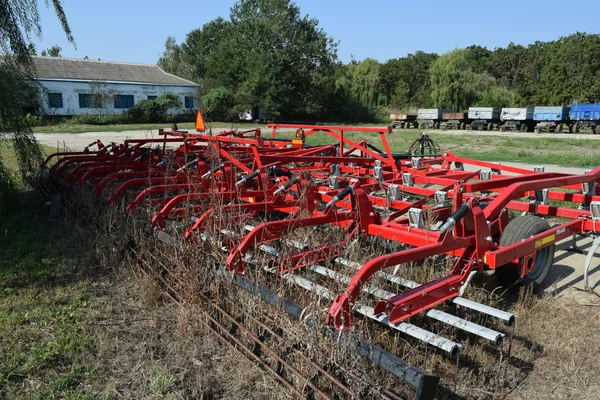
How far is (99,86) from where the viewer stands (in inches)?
1491

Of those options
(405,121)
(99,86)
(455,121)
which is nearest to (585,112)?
(455,121)

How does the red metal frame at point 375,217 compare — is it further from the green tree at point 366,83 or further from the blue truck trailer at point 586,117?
the green tree at point 366,83

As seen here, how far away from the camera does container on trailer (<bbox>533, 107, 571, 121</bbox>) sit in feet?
101

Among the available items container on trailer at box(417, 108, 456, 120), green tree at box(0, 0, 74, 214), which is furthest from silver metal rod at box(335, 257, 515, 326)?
container on trailer at box(417, 108, 456, 120)

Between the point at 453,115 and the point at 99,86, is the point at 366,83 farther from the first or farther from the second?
the point at 99,86

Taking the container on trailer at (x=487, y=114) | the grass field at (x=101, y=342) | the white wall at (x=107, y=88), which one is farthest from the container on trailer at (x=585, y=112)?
the grass field at (x=101, y=342)

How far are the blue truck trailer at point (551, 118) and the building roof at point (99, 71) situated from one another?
27726 mm

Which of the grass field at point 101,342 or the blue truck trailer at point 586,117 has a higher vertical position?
the blue truck trailer at point 586,117

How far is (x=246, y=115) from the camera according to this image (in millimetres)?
44562

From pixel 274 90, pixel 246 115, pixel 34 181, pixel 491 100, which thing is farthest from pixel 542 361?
pixel 491 100

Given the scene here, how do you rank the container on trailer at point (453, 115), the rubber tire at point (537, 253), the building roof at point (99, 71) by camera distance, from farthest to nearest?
the building roof at point (99, 71) → the container on trailer at point (453, 115) → the rubber tire at point (537, 253)

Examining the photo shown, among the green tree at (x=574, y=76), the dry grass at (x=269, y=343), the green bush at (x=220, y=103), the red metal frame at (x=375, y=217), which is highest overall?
the green tree at (x=574, y=76)

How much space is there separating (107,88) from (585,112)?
33712 millimetres

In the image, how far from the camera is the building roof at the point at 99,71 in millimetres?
37875
